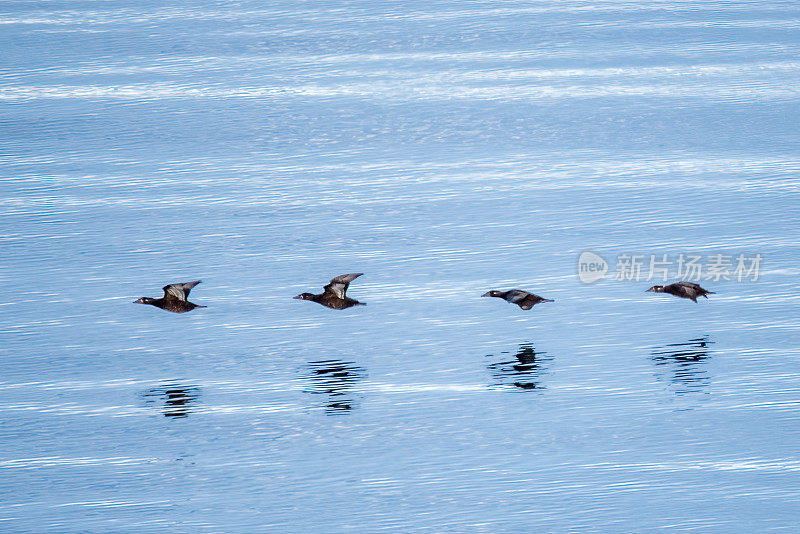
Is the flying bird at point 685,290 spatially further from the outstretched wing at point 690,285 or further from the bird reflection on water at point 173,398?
the bird reflection on water at point 173,398

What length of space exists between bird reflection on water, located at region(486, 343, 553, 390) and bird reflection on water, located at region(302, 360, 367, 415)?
2.65 m

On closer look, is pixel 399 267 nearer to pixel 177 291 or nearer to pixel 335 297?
pixel 335 297

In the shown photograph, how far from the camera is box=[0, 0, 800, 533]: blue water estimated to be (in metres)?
25.0

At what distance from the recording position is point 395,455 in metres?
25.9

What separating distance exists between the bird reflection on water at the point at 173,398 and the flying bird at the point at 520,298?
7158 mm

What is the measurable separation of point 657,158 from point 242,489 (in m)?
20.3

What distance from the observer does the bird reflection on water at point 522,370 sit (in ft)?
93.3

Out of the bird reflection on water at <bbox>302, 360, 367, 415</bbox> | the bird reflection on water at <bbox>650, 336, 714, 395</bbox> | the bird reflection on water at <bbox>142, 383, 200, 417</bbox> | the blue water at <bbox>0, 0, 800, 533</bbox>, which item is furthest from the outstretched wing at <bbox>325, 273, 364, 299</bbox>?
the bird reflection on water at <bbox>650, 336, 714, 395</bbox>

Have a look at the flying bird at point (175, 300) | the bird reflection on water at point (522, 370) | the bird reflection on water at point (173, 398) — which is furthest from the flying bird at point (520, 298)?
the bird reflection on water at point (173, 398)

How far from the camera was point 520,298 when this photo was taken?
31.4 m

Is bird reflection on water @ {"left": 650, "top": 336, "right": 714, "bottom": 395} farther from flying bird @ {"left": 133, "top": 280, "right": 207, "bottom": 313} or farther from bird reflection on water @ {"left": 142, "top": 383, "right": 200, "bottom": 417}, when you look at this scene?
Result: flying bird @ {"left": 133, "top": 280, "right": 207, "bottom": 313}

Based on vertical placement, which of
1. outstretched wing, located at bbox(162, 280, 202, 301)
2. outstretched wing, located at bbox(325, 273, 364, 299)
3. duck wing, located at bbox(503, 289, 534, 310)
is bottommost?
duck wing, located at bbox(503, 289, 534, 310)

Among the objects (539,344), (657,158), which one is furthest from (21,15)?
(539,344)

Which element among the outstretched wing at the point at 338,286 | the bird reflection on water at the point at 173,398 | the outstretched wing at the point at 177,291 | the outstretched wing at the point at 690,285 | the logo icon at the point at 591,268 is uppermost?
the logo icon at the point at 591,268
